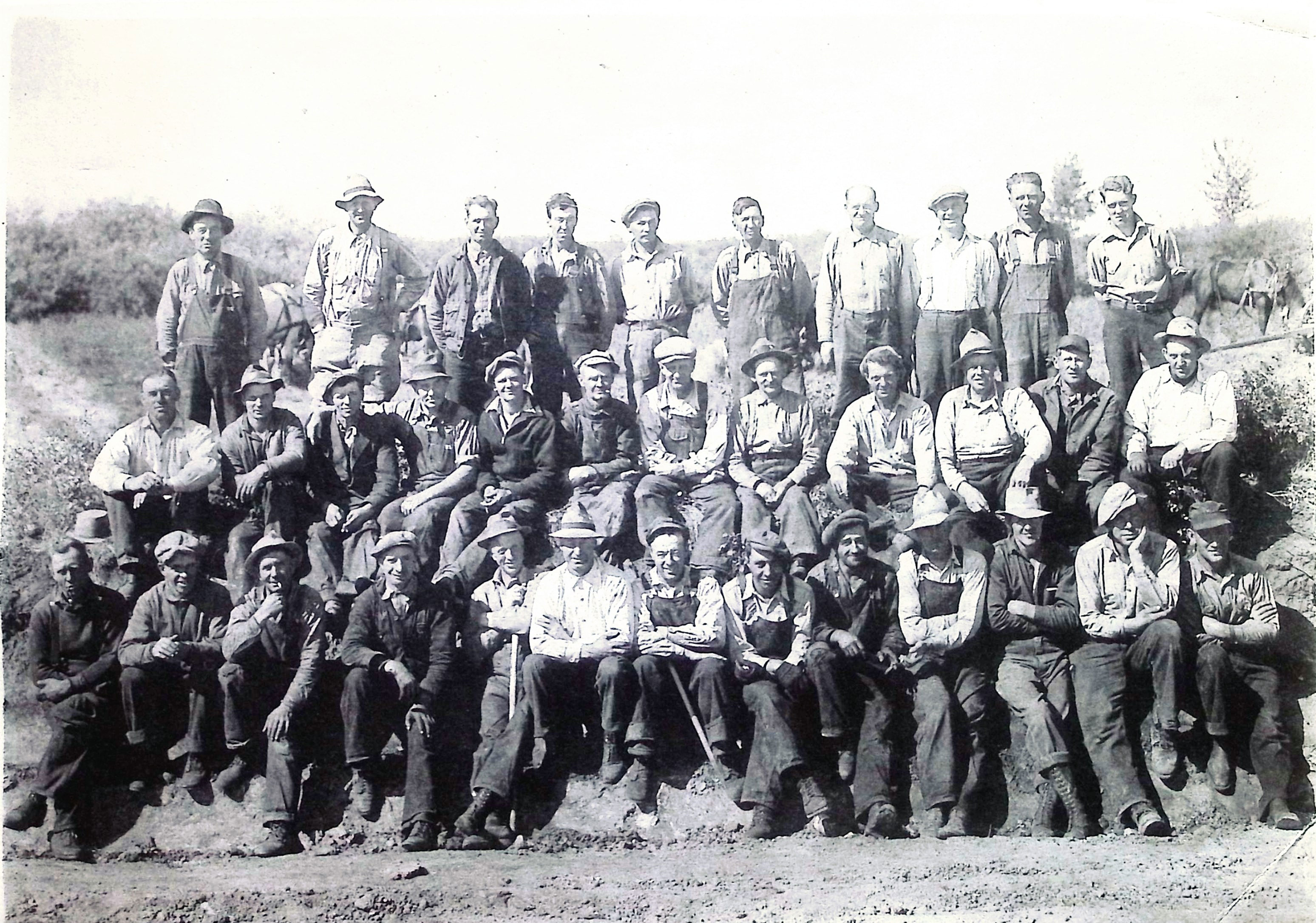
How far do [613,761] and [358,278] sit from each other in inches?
144

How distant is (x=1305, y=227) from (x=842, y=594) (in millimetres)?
4228

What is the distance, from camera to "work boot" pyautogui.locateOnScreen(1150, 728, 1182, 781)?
31.8 feet

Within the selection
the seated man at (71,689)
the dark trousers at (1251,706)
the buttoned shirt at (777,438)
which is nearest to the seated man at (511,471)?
the buttoned shirt at (777,438)

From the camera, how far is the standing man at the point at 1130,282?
10.3 meters

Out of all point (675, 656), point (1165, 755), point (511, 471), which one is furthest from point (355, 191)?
point (1165, 755)

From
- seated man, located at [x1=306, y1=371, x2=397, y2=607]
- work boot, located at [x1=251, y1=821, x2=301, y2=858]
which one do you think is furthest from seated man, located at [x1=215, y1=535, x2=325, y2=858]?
seated man, located at [x1=306, y1=371, x2=397, y2=607]

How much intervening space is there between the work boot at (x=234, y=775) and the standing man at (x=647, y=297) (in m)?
3.41

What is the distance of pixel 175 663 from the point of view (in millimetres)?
9695

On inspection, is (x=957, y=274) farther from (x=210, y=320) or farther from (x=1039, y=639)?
(x=210, y=320)

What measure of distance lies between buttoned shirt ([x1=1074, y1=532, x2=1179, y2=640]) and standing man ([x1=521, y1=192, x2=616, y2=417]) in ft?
11.4

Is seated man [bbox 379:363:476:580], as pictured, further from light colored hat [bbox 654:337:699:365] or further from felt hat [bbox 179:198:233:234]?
felt hat [bbox 179:198:233:234]

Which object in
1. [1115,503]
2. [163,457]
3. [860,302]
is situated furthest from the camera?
[860,302]

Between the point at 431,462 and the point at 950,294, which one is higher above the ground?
the point at 950,294

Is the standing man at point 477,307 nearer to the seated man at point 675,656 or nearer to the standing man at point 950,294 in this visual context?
Result: the seated man at point 675,656
